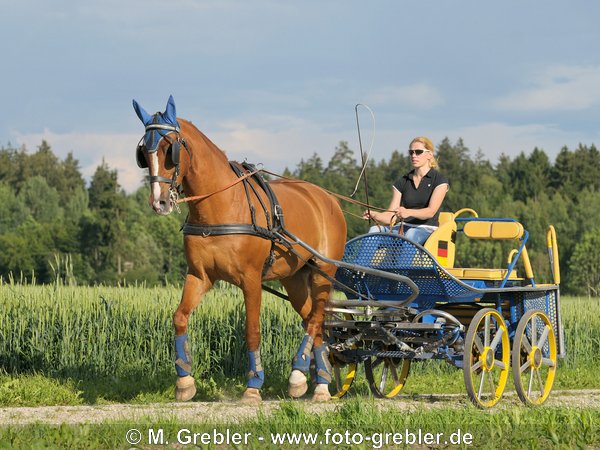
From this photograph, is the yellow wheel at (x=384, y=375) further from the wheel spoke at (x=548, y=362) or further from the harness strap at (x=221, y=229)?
the harness strap at (x=221, y=229)

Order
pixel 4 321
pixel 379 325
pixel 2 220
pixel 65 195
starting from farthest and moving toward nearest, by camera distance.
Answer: pixel 65 195 < pixel 2 220 < pixel 4 321 < pixel 379 325

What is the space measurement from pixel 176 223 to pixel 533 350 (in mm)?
72611

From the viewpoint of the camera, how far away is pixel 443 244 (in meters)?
8.91

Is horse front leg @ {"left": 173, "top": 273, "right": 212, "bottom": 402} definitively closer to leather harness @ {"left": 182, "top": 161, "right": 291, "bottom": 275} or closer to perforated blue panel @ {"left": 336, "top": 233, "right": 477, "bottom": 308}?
leather harness @ {"left": 182, "top": 161, "right": 291, "bottom": 275}

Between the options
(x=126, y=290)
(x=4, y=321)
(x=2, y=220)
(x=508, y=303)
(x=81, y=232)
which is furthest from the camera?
(x=2, y=220)

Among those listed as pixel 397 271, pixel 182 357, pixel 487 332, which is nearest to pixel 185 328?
pixel 182 357

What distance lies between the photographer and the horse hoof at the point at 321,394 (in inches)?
349

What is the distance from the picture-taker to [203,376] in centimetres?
1124

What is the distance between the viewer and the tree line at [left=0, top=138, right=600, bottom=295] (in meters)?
74.5

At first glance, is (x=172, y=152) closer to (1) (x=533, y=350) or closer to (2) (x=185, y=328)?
(2) (x=185, y=328)

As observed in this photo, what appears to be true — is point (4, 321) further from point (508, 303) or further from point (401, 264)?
point (508, 303)

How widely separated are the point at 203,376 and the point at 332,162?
104m

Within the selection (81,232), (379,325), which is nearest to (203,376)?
(379,325)

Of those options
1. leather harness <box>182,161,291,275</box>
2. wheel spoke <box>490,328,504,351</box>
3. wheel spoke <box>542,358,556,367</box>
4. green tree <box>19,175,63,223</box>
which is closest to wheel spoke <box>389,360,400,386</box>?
wheel spoke <box>490,328,504,351</box>
